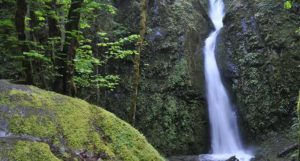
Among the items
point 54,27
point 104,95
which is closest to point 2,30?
point 54,27

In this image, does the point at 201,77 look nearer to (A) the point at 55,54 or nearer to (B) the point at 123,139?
(A) the point at 55,54

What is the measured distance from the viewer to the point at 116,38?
18.2 metres

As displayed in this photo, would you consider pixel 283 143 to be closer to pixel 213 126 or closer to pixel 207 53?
pixel 213 126

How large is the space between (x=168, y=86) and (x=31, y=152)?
46.1 feet

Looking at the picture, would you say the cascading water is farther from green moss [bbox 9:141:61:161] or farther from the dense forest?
green moss [bbox 9:141:61:161]

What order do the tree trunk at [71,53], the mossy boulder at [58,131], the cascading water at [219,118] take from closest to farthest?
the mossy boulder at [58,131]
the tree trunk at [71,53]
the cascading water at [219,118]

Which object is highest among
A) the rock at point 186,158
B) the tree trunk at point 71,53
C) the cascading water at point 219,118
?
the tree trunk at point 71,53

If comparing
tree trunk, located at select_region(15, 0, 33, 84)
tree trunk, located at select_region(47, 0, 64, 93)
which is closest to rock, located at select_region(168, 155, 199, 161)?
tree trunk, located at select_region(47, 0, 64, 93)

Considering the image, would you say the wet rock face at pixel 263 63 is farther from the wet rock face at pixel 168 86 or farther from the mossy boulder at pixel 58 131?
the mossy boulder at pixel 58 131

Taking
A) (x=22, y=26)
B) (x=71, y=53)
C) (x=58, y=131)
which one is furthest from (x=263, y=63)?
(x=58, y=131)

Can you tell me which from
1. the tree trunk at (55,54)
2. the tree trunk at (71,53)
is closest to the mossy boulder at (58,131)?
the tree trunk at (71,53)

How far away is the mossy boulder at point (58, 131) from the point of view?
3.25 meters

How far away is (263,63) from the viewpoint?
17.2 m

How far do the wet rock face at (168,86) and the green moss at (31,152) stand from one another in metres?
13.0
